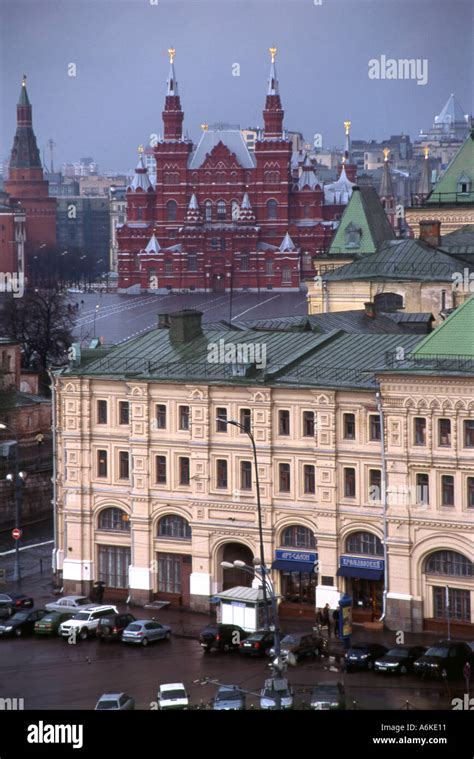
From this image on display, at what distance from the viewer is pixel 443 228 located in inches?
2813

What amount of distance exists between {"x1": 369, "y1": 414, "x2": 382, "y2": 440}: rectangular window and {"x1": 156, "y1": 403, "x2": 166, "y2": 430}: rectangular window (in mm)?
5129

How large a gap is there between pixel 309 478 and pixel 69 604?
18.7ft

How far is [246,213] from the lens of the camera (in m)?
171

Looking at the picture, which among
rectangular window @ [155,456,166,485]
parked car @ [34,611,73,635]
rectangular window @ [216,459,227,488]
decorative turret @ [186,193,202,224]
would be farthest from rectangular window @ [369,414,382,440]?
decorative turret @ [186,193,202,224]

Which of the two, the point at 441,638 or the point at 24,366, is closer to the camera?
the point at 441,638

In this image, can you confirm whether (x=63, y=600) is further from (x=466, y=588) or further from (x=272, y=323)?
(x=272, y=323)

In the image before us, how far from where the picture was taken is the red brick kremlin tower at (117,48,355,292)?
167625 mm

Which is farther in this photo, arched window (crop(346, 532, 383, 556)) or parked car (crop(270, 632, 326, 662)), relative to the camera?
arched window (crop(346, 532, 383, 556))

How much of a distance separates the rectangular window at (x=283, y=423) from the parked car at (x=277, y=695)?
9754mm

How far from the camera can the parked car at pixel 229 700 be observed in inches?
1377

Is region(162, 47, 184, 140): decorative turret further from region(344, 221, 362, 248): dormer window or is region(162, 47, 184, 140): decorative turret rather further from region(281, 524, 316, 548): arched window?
region(281, 524, 316, 548): arched window

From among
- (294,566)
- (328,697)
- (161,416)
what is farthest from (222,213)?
(328,697)
